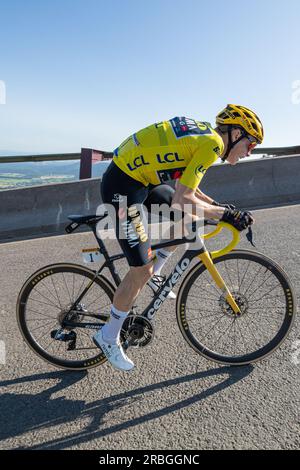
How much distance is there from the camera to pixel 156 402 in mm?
2467

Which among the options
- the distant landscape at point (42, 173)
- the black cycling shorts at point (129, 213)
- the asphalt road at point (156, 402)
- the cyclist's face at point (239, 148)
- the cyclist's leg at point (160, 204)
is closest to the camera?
the asphalt road at point (156, 402)

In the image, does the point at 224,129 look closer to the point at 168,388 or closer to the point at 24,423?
the point at 168,388

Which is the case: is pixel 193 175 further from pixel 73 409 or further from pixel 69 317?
pixel 73 409

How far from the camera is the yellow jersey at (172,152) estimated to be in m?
2.36

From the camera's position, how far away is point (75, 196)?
6.90 metres

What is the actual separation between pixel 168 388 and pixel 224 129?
6.69ft

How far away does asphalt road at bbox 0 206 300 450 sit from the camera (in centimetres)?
217

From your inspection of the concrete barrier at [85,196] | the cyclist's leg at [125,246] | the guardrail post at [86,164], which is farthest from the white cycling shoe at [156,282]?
the guardrail post at [86,164]

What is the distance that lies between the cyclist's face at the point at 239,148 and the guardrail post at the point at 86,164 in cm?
580

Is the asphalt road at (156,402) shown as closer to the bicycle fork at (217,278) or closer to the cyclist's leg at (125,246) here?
the cyclist's leg at (125,246)

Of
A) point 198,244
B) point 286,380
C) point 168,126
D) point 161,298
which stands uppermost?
point 168,126

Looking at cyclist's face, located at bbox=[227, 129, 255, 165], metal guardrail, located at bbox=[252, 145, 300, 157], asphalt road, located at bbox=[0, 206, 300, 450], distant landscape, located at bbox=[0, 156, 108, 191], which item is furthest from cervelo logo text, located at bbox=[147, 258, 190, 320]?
metal guardrail, located at bbox=[252, 145, 300, 157]

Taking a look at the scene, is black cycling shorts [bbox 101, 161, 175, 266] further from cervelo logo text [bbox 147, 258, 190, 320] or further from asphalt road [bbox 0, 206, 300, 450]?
asphalt road [bbox 0, 206, 300, 450]

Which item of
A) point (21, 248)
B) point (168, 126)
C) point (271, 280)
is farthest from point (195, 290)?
point (21, 248)
